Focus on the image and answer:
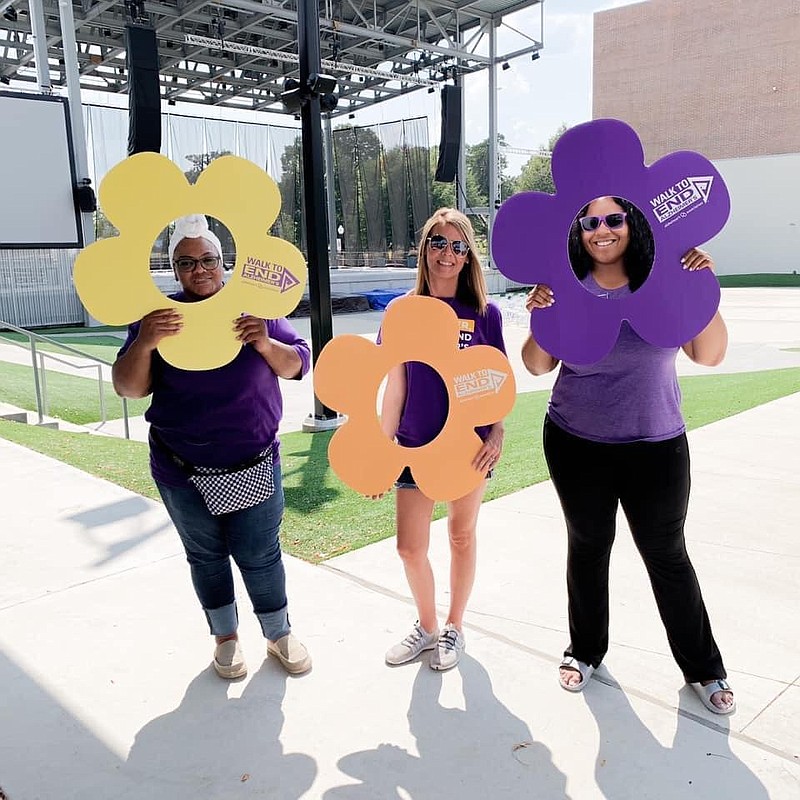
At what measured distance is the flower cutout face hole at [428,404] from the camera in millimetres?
2209

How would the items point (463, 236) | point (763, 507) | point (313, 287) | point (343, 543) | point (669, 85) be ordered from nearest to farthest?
point (463, 236) → point (343, 543) → point (763, 507) → point (313, 287) → point (669, 85)

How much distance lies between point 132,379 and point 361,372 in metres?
0.66

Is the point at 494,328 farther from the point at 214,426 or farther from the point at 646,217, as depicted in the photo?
the point at 214,426

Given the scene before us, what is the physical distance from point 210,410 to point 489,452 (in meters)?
0.85

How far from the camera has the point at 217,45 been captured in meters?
16.8

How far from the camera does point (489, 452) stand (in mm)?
2209

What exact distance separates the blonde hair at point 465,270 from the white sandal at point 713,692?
51.7 inches

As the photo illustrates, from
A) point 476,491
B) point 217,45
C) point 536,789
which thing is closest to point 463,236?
point 476,491

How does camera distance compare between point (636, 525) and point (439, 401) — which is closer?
point (636, 525)

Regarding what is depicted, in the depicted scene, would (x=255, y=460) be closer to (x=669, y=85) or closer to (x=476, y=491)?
(x=476, y=491)

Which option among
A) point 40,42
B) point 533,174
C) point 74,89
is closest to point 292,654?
point 40,42

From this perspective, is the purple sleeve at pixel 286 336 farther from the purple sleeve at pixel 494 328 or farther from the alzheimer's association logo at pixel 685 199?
the alzheimer's association logo at pixel 685 199

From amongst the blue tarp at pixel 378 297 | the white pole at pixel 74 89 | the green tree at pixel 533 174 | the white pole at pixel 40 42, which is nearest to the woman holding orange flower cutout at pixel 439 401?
the white pole at pixel 74 89

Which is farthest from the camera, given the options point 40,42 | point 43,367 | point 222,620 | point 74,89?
point 74,89
